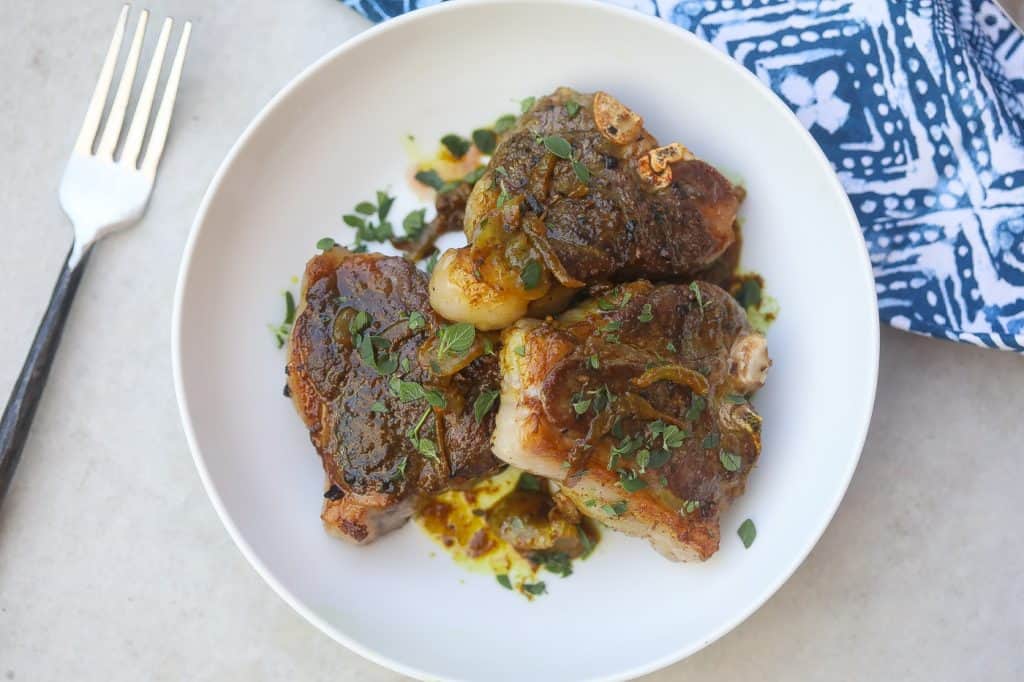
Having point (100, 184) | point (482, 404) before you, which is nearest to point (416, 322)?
point (482, 404)

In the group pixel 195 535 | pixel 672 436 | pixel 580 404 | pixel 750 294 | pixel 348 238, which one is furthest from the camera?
pixel 195 535

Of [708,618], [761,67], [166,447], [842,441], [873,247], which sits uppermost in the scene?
[761,67]

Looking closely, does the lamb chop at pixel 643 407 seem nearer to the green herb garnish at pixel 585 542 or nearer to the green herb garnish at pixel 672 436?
the green herb garnish at pixel 672 436

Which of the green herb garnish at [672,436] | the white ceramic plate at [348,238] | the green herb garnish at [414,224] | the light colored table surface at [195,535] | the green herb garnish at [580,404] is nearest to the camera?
the green herb garnish at [580,404]

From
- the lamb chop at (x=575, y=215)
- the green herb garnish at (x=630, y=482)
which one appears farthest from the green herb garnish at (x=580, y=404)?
the lamb chop at (x=575, y=215)

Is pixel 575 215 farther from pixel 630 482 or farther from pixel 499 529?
pixel 499 529

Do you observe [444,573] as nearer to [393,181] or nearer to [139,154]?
[393,181]

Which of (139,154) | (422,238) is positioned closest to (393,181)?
(422,238)
